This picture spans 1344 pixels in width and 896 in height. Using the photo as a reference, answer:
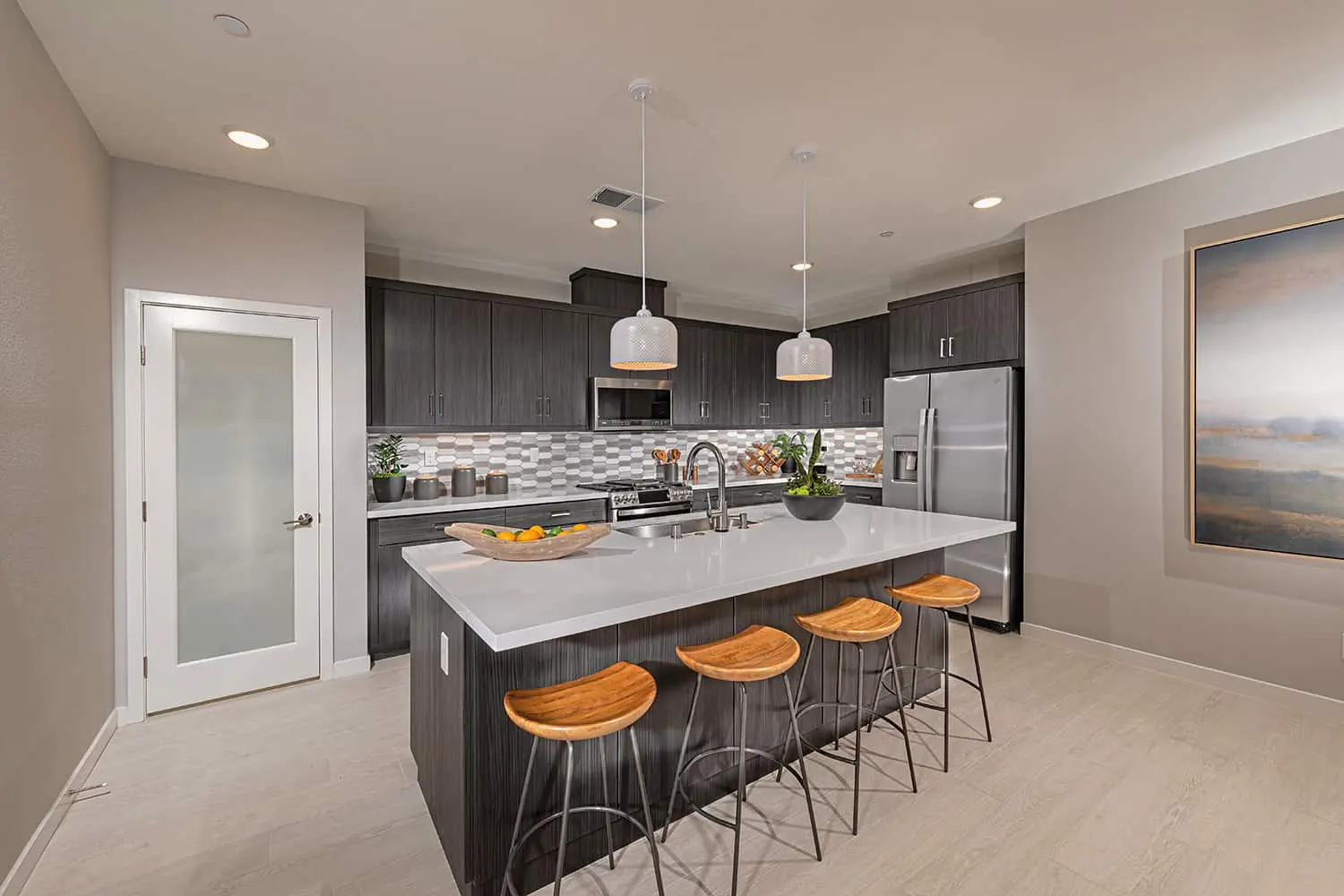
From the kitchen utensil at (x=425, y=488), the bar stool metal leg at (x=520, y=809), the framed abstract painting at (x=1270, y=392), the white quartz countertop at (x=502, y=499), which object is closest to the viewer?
the bar stool metal leg at (x=520, y=809)

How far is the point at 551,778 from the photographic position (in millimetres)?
1777

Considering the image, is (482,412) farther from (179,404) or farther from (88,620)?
(88,620)

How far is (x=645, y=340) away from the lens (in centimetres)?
235

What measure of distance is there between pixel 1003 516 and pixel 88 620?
4867mm

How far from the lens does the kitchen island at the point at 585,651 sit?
1.65m

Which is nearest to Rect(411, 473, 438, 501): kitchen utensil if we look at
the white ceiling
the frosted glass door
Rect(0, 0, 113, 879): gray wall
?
the frosted glass door

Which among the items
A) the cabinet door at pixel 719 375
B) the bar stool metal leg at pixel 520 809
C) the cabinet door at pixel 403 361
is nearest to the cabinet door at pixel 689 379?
the cabinet door at pixel 719 375

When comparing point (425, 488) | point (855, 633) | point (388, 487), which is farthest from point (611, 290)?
point (855, 633)

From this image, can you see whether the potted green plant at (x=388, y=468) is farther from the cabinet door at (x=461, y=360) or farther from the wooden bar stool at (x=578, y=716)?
the wooden bar stool at (x=578, y=716)

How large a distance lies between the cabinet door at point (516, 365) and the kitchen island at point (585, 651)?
217 cm

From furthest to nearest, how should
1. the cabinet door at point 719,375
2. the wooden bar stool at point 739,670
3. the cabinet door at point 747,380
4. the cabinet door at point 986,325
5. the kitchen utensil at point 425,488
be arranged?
the cabinet door at point 747,380 < the cabinet door at point 719,375 < the kitchen utensil at point 425,488 < the cabinet door at point 986,325 < the wooden bar stool at point 739,670

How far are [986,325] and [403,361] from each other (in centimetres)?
399

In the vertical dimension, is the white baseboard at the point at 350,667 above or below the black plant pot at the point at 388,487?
below

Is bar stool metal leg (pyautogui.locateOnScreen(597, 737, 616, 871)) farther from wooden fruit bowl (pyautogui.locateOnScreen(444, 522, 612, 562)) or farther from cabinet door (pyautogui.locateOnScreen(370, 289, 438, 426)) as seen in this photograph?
cabinet door (pyautogui.locateOnScreen(370, 289, 438, 426))
